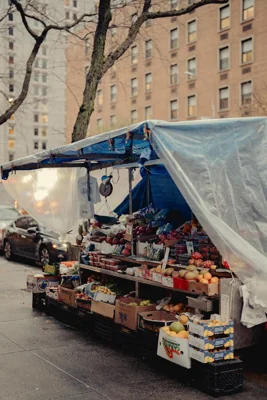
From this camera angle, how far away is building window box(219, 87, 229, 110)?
1347 inches

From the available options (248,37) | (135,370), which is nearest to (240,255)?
(135,370)

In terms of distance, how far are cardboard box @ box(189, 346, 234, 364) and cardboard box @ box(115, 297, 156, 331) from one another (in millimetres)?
1191

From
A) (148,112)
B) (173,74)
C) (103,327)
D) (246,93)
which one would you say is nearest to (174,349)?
(103,327)

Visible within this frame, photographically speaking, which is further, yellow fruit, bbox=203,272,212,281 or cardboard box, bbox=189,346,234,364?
yellow fruit, bbox=203,272,212,281

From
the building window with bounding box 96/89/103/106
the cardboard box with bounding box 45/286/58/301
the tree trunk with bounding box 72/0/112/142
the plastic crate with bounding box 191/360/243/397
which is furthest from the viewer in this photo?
the building window with bounding box 96/89/103/106

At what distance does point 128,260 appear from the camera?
289 inches

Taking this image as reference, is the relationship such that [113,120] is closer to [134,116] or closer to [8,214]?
[134,116]

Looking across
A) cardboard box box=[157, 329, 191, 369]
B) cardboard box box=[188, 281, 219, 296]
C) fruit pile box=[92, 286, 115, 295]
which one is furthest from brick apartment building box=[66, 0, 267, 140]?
cardboard box box=[157, 329, 191, 369]

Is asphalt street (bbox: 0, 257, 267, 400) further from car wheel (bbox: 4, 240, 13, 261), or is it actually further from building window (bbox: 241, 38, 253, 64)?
building window (bbox: 241, 38, 253, 64)

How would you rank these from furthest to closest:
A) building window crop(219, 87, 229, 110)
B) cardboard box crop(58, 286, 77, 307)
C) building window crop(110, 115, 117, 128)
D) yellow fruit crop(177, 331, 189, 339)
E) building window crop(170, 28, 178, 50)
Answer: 1. building window crop(110, 115, 117, 128)
2. building window crop(170, 28, 178, 50)
3. building window crop(219, 87, 229, 110)
4. cardboard box crop(58, 286, 77, 307)
5. yellow fruit crop(177, 331, 189, 339)

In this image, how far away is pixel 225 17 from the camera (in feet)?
113

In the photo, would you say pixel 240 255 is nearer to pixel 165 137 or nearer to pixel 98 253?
pixel 165 137

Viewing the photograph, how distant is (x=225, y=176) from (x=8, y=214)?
1510 cm

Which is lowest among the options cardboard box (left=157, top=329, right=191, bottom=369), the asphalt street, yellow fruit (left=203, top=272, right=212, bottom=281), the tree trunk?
the asphalt street
